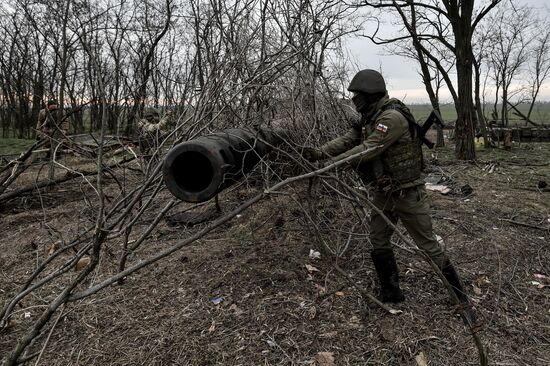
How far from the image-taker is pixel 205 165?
2.18 m

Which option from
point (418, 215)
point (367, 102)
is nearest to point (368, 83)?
point (367, 102)

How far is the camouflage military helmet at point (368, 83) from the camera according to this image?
9.57 feet

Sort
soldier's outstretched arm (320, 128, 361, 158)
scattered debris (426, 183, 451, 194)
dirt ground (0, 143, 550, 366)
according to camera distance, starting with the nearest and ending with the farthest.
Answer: dirt ground (0, 143, 550, 366), soldier's outstretched arm (320, 128, 361, 158), scattered debris (426, 183, 451, 194)

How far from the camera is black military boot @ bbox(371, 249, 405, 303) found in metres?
3.13

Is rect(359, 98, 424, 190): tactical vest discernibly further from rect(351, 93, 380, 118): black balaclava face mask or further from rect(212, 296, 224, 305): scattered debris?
rect(212, 296, 224, 305): scattered debris

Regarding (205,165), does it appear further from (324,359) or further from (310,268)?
(310,268)

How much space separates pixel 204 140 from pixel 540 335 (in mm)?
2683

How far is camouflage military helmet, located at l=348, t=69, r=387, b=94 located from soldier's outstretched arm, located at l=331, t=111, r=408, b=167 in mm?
228

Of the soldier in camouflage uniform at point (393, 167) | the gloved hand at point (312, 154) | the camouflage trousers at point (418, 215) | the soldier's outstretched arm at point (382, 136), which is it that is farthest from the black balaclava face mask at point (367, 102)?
the camouflage trousers at point (418, 215)

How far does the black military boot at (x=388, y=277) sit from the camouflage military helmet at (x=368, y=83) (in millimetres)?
1197

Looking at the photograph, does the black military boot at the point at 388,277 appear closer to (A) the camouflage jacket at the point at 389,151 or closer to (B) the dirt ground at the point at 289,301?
(B) the dirt ground at the point at 289,301

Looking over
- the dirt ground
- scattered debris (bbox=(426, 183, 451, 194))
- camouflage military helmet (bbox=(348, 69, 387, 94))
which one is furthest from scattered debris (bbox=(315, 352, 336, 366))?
scattered debris (bbox=(426, 183, 451, 194))

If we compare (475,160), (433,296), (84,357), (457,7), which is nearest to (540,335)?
(433,296)

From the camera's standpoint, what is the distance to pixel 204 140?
200 centimetres
